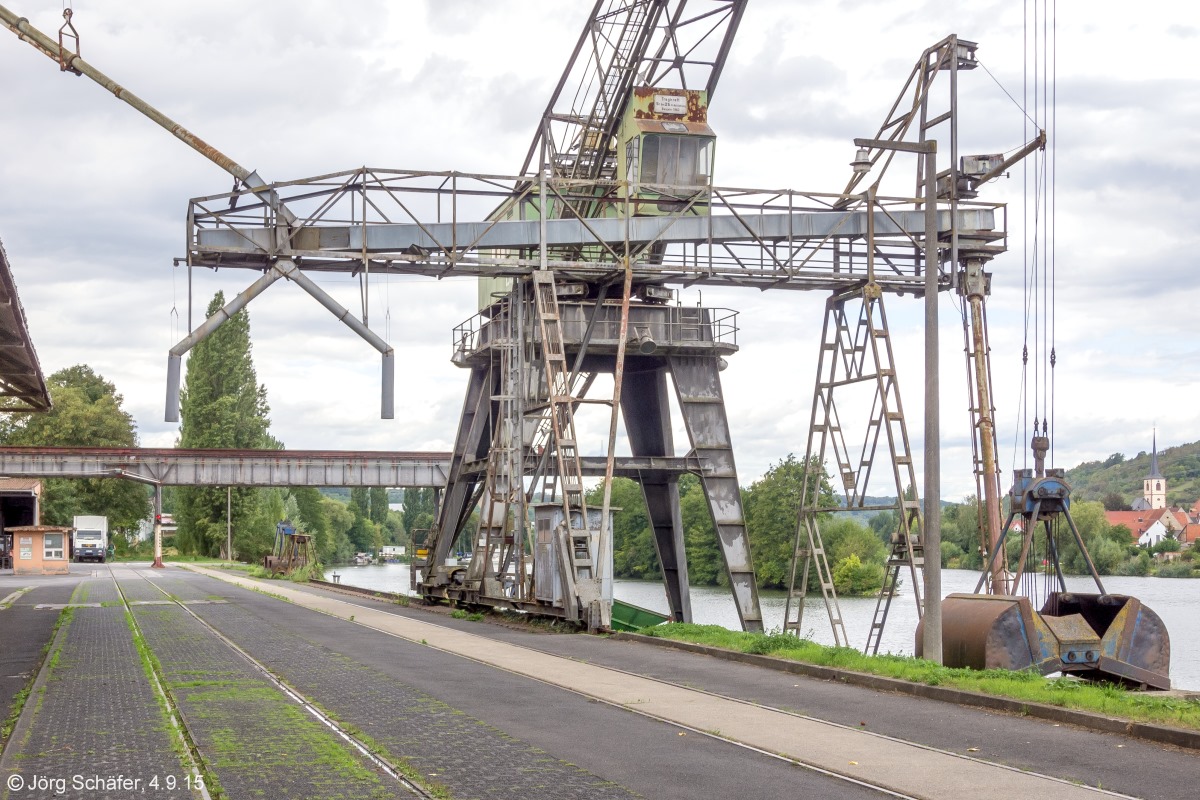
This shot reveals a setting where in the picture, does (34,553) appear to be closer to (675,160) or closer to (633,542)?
(675,160)

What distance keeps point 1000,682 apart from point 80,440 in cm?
Answer: 9477

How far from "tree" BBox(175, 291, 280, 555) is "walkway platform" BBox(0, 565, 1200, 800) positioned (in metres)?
65.1

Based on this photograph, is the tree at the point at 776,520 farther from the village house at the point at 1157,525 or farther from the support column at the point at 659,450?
the support column at the point at 659,450

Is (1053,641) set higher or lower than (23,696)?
higher

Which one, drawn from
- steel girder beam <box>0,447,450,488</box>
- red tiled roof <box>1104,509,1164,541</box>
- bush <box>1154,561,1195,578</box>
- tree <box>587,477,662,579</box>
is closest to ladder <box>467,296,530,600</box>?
steel girder beam <box>0,447,450,488</box>

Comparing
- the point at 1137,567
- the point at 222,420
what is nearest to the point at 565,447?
the point at 222,420

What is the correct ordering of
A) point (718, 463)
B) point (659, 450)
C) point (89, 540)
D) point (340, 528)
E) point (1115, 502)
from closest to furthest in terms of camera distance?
point (718, 463) < point (659, 450) < point (89, 540) < point (1115, 502) < point (340, 528)

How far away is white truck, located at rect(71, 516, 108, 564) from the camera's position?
81625 millimetres

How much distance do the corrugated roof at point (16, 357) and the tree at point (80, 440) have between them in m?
67.6

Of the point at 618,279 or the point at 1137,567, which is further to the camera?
the point at 1137,567

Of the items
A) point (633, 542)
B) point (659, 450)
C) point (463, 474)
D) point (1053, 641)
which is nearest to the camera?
point (1053, 641)

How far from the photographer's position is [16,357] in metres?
25.6

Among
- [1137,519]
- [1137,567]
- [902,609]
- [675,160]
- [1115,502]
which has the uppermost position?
[675,160]

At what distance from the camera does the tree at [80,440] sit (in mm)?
96169
